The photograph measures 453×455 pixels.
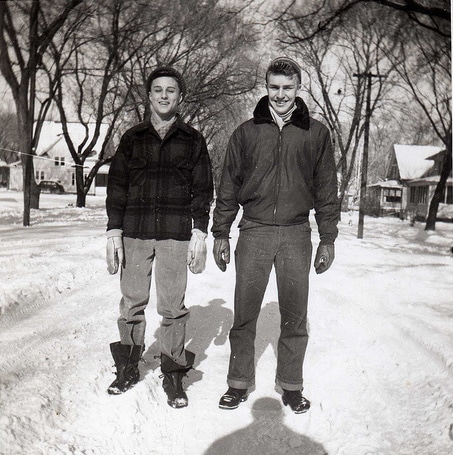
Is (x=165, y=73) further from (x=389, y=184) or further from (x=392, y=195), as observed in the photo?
(x=392, y=195)

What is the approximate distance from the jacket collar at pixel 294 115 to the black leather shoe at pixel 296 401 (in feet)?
4.50

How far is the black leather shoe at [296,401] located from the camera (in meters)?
2.11

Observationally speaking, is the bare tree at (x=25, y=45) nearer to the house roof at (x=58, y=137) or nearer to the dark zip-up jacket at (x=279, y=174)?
the house roof at (x=58, y=137)

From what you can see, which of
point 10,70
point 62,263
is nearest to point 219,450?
point 10,70

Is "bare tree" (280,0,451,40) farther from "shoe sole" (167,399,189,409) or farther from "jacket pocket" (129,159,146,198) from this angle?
"shoe sole" (167,399,189,409)

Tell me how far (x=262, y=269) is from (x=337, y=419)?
0.81 m

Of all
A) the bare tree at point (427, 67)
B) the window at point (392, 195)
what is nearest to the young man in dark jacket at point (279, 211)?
the bare tree at point (427, 67)

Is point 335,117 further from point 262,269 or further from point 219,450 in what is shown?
point 219,450

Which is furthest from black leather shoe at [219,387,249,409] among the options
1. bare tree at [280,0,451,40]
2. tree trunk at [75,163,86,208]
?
tree trunk at [75,163,86,208]

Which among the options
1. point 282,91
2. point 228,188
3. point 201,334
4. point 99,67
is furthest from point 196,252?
point 99,67

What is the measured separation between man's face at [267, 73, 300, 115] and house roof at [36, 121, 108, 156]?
186 centimetres

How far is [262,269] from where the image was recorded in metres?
2.18

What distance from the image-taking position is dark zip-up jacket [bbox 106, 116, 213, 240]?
215 centimetres

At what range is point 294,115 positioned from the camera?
2117mm
